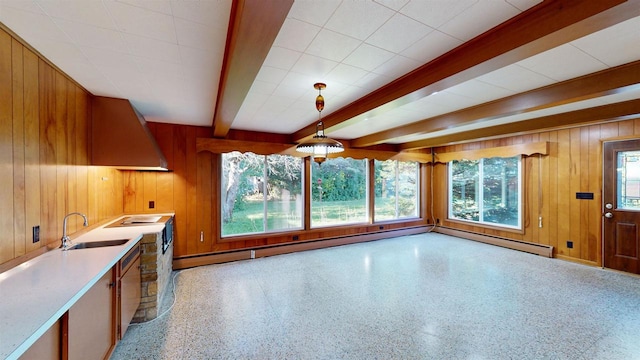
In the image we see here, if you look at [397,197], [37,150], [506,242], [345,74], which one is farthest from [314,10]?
[506,242]

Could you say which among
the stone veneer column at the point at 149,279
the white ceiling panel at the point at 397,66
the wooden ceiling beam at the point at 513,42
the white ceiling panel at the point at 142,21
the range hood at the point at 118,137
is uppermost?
the white ceiling panel at the point at 142,21

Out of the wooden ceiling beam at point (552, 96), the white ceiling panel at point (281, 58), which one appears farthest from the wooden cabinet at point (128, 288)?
the wooden ceiling beam at point (552, 96)

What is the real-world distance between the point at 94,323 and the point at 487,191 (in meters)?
7.19

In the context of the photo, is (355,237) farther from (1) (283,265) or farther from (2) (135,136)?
(2) (135,136)

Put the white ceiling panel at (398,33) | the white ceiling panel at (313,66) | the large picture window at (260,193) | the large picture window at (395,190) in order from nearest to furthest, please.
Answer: the white ceiling panel at (398,33) < the white ceiling panel at (313,66) < the large picture window at (260,193) < the large picture window at (395,190)

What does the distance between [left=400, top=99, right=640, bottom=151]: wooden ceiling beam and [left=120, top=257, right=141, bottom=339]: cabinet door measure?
5.70 m

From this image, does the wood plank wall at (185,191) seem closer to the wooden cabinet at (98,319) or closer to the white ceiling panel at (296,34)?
the wooden cabinet at (98,319)

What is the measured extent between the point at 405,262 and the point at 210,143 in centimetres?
420

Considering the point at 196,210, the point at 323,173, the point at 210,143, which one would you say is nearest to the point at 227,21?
the point at 210,143

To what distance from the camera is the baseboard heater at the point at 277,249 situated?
439 centimetres

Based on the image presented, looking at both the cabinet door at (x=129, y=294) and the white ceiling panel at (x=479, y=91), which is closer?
the cabinet door at (x=129, y=294)

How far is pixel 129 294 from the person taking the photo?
2.36 metres

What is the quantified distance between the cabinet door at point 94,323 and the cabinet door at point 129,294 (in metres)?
0.17

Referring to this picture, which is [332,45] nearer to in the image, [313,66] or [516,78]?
[313,66]
